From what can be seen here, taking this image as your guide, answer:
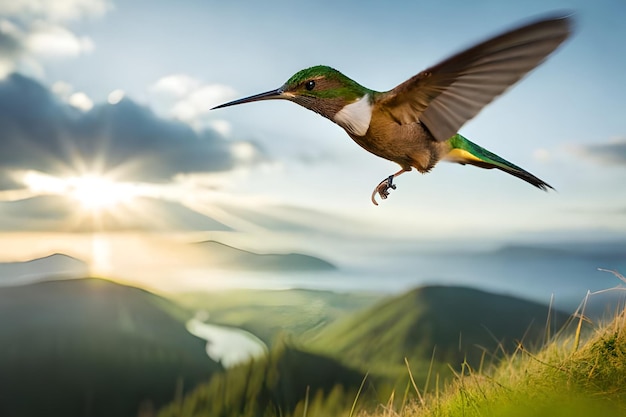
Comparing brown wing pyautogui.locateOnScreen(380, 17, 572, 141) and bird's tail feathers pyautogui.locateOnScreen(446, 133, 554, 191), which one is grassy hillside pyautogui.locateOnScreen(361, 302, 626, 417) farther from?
brown wing pyautogui.locateOnScreen(380, 17, 572, 141)

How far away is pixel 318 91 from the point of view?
4.59 feet

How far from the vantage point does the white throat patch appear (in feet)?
4.53

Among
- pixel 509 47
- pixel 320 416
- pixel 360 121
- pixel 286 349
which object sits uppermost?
pixel 509 47

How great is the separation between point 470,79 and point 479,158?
330 mm

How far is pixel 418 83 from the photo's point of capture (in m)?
1.31

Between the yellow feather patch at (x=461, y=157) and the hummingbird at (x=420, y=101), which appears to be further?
the yellow feather patch at (x=461, y=157)

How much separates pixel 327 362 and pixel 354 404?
1.70 feet

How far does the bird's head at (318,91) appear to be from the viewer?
1398 mm

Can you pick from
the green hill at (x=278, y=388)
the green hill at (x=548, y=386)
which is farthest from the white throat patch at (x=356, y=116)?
the green hill at (x=278, y=388)

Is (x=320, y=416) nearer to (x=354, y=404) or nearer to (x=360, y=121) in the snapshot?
(x=354, y=404)


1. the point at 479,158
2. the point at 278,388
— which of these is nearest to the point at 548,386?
the point at 479,158

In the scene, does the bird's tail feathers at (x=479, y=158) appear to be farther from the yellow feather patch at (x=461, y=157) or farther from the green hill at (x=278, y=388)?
the green hill at (x=278, y=388)

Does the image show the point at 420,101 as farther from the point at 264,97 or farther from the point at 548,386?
the point at 548,386

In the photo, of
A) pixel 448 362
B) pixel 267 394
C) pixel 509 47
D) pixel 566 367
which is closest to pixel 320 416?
pixel 267 394
